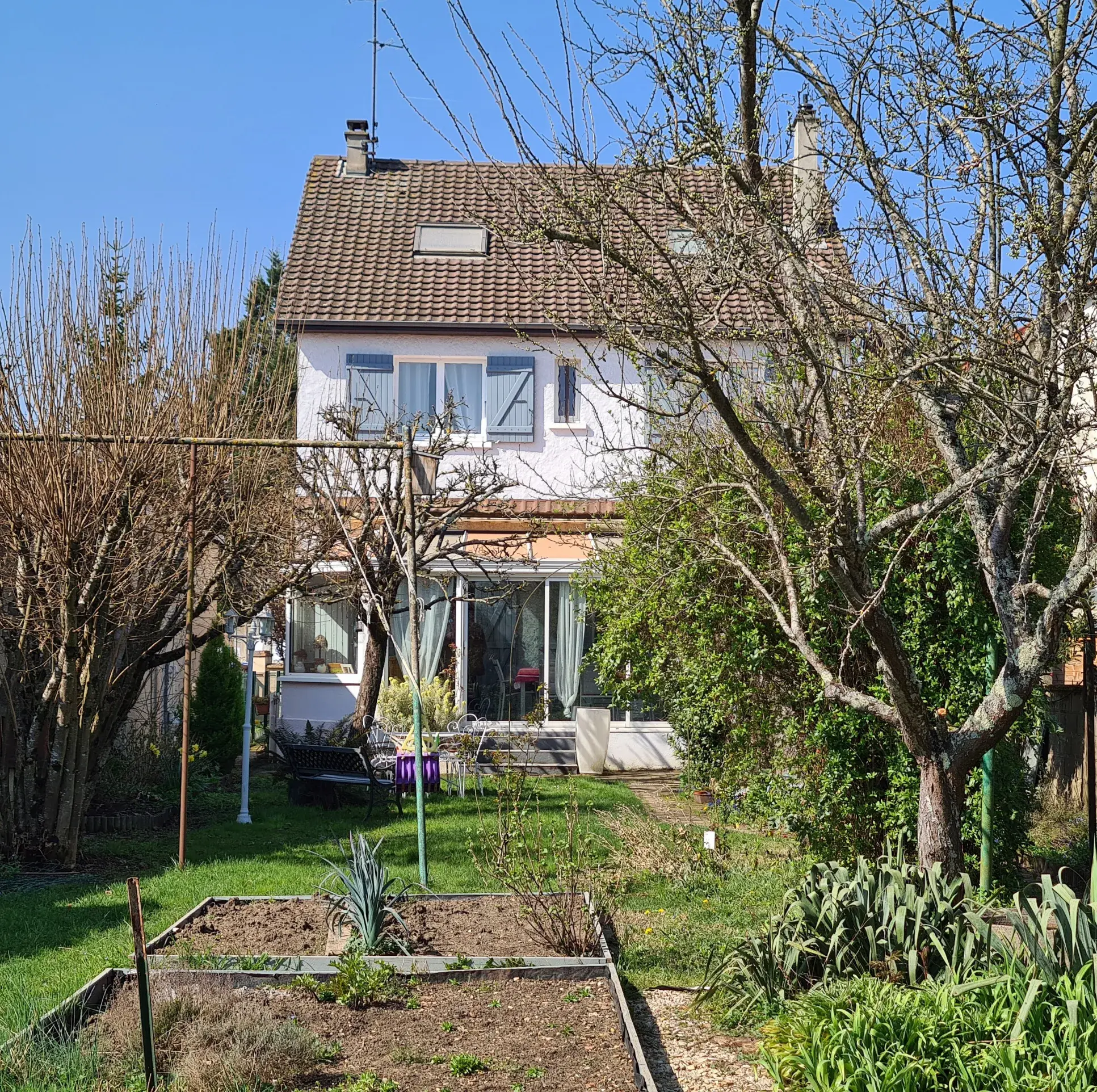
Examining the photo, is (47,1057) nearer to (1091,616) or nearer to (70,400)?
(1091,616)

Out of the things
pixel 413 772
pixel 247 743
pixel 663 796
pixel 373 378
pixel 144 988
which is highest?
pixel 373 378

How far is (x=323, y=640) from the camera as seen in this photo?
64.7ft

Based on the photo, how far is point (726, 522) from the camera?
293 inches

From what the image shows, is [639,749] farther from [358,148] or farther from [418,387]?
[358,148]

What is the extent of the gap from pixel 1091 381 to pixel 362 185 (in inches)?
748

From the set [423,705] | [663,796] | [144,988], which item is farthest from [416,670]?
[423,705]

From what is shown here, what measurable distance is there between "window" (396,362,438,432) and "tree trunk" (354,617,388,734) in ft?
15.6

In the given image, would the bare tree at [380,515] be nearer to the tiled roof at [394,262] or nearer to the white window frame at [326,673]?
the white window frame at [326,673]

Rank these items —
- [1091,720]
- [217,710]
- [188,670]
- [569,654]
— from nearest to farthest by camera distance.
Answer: [1091,720]
[188,670]
[217,710]
[569,654]

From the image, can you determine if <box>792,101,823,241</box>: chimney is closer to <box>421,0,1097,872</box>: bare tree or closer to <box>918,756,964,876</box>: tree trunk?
<box>421,0,1097,872</box>: bare tree

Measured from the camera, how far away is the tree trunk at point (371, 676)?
1632cm

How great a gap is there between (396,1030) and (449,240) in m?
17.6

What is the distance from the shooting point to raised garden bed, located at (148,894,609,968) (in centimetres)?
710

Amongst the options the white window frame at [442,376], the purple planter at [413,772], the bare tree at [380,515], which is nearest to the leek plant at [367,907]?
the purple planter at [413,772]
